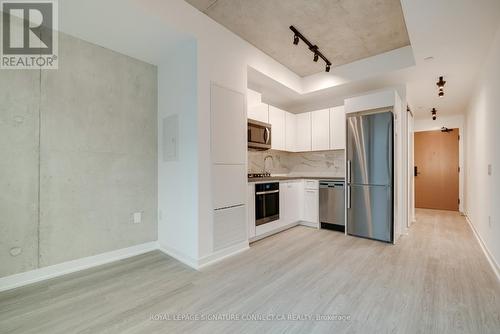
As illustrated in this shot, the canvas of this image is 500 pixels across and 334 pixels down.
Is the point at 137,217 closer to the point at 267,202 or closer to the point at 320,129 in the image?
the point at 267,202

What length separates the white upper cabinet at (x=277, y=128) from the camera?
4.26 metres

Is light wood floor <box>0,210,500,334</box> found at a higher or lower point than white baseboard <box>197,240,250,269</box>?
lower

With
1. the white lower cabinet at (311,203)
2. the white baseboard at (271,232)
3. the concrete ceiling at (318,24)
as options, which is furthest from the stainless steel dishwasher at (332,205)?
the concrete ceiling at (318,24)

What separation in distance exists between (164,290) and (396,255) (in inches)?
110

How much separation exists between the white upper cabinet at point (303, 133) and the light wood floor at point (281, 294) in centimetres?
232

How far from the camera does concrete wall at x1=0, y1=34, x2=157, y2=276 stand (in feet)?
7.16

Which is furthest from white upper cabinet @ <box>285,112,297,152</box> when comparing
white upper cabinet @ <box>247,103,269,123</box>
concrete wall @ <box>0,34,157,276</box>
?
concrete wall @ <box>0,34,157,276</box>

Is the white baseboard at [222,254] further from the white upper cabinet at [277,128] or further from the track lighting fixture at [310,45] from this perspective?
the track lighting fixture at [310,45]

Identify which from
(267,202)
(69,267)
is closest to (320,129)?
(267,202)

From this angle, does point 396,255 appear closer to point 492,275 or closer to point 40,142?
point 492,275

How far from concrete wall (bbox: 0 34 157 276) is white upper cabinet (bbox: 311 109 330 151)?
3025 mm

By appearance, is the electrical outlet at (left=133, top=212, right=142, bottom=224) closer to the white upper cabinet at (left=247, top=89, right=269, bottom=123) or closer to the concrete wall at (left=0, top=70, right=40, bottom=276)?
the concrete wall at (left=0, top=70, right=40, bottom=276)

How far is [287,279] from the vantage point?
7.40 ft

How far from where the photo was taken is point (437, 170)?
6.08m
